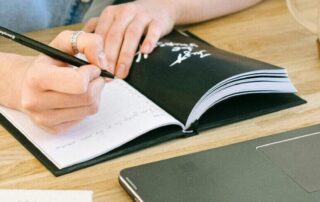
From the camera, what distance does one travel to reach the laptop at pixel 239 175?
29.4 inches

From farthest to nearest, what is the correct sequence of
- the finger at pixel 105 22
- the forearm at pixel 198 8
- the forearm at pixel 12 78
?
the forearm at pixel 198 8 < the finger at pixel 105 22 < the forearm at pixel 12 78

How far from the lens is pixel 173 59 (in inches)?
41.7

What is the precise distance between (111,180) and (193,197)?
0.45ft

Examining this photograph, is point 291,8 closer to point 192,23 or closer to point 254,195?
point 192,23

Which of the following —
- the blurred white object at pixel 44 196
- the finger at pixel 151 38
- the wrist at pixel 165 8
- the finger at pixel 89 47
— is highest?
the finger at pixel 89 47

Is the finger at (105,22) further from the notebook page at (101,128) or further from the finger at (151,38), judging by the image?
the notebook page at (101,128)

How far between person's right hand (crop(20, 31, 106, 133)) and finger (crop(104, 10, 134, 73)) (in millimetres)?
187

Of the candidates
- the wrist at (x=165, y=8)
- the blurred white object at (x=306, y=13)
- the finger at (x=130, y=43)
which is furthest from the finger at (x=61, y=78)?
the blurred white object at (x=306, y=13)

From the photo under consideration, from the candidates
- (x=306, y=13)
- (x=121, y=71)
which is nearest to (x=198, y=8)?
(x=306, y=13)

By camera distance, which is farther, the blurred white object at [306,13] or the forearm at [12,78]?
the blurred white object at [306,13]

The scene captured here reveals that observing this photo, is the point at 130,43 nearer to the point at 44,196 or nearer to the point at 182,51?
the point at 182,51

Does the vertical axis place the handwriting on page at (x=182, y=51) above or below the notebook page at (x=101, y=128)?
above

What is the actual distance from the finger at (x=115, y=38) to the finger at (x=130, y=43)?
0.03 ft

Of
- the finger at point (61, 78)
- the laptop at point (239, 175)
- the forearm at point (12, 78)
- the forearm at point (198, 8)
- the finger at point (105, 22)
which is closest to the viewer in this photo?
the laptop at point (239, 175)
